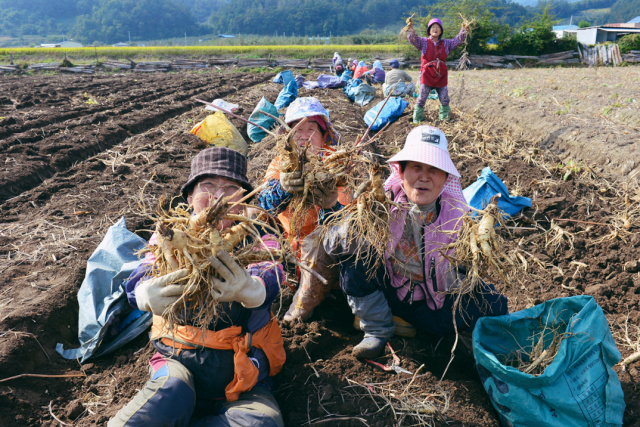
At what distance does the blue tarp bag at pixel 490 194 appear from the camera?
3.21 meters

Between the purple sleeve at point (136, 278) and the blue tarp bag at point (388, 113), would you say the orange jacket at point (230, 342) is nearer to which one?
the purple sleeve at point (136, 278)

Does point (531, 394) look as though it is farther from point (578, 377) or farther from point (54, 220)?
point (54, 220)

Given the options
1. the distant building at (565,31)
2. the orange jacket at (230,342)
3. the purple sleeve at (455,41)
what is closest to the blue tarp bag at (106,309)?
the orange jacket at (230,342)

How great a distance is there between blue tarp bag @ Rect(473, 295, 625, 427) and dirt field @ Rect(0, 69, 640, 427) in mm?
150

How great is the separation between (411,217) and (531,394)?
2.90 ft

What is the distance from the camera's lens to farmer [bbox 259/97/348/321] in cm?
198

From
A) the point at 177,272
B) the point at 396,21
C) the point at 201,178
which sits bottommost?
the point at 177,272

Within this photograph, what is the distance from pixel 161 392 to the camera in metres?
1.43

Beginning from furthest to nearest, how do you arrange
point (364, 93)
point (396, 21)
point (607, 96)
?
point (396, 21), point (364, 93), point (607, 96)

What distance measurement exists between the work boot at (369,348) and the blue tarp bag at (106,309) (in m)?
1.18

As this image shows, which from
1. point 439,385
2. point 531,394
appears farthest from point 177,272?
point 531,394

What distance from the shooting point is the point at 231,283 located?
1399 mm

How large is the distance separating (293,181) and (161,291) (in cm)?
73

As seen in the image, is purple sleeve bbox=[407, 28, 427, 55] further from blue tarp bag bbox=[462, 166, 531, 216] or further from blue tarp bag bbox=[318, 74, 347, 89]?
blue tarp bag bbox=[318, 74, 347, 89]
